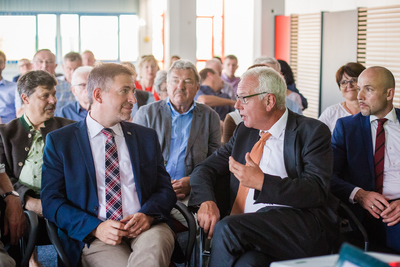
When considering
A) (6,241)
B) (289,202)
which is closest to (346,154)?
(289,202)

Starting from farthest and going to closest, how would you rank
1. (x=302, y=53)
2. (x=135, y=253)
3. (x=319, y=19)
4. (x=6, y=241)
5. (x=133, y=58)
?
(x=133, y=58)
(x=302, y=53)
(x=319, y=19)
(x=6, y=241)
(x=135, y=253)

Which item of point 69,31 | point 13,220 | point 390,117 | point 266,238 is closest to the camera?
point 266,238

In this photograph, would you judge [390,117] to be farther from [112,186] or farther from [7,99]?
[7,99]

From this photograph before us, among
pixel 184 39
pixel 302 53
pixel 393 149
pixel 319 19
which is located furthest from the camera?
pixel 184 39

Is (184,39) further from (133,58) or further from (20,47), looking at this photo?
(20,47)

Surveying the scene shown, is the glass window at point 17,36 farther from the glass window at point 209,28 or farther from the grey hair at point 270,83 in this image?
the grey hair at point 270,83

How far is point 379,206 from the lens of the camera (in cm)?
288

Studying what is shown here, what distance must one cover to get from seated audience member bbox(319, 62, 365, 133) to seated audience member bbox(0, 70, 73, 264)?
2331 mm

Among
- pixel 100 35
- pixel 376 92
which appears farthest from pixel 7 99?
pixel 100 35

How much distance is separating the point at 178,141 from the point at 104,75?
1242mm

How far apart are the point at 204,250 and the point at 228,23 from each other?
1321 centimetres

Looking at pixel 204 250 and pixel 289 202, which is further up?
pixel 289 202

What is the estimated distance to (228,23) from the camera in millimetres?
15234

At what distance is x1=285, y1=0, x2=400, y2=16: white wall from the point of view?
264 inches
